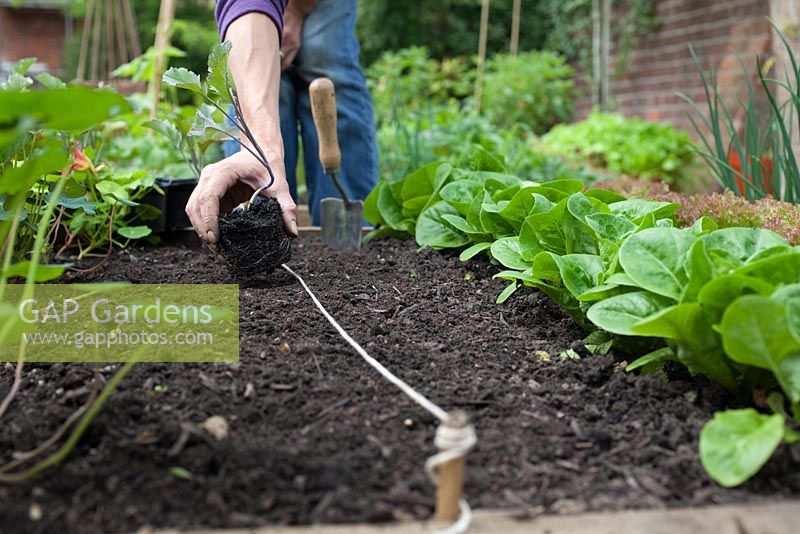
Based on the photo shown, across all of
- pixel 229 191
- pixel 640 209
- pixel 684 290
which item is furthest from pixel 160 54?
pixel 684 290

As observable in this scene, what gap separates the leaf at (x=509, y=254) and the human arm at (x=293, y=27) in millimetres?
1427

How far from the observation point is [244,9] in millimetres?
1984

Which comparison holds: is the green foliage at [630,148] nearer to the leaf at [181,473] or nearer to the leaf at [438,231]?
the leaf at [438,231]

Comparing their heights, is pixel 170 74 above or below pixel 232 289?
above

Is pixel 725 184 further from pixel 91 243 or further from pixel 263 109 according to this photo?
pixel 91 243

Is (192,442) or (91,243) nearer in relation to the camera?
(192,442)

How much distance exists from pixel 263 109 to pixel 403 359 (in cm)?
94

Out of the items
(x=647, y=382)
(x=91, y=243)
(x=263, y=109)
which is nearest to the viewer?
(x=647, y=382)

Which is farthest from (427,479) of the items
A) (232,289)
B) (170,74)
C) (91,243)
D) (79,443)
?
(91,243)

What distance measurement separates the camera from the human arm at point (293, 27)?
259cm

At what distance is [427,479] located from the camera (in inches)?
35.1

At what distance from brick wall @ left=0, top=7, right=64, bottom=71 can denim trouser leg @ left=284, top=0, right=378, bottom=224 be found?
1703 centimetres

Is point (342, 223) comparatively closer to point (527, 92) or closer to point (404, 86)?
point (404, 86)

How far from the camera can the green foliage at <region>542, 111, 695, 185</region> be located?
15.4ft
